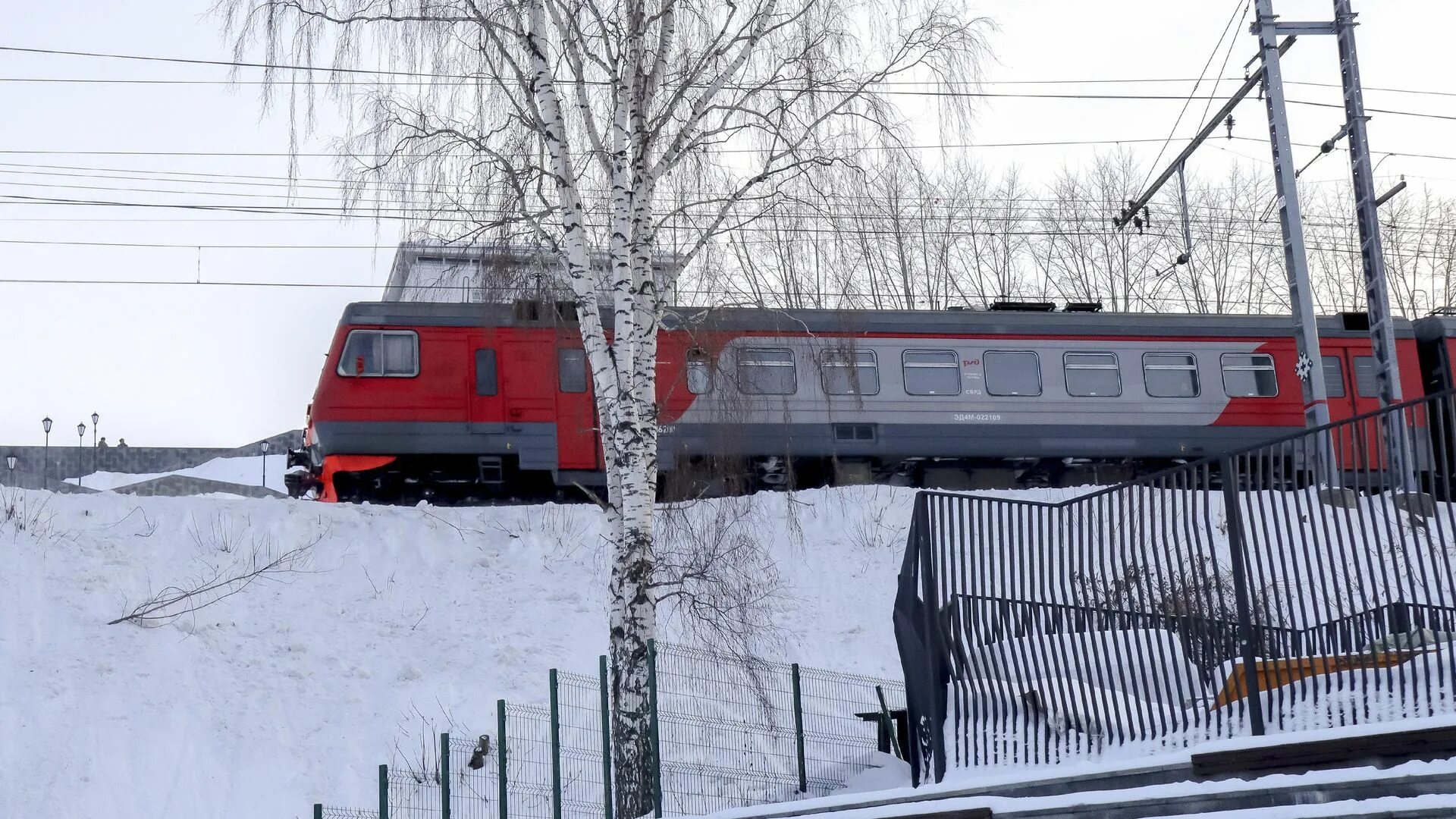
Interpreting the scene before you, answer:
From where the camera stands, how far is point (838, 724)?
12.4 m

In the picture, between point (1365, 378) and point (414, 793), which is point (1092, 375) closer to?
point (1365, 378)

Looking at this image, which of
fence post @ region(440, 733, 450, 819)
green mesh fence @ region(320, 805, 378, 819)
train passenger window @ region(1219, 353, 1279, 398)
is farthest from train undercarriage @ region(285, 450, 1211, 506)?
fence post @ region(440, 733, 450, 819)

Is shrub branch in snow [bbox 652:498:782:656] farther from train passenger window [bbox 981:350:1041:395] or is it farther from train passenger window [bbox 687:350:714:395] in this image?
train passenger window [bbox 981:350:1041:395]

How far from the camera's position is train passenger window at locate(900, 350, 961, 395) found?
1905 centimetres

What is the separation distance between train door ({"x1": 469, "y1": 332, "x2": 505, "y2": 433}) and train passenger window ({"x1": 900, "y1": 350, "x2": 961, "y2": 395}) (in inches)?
226

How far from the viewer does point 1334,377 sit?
20.2 m

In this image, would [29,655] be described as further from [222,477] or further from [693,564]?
[222,477]

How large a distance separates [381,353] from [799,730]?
29.3 ft

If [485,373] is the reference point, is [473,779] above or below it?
below

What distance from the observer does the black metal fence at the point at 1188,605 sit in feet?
20.5

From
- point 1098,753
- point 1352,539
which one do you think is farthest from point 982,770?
point 1352,539

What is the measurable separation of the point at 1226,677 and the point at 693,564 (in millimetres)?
5393

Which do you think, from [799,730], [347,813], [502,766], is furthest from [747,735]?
[347,813]

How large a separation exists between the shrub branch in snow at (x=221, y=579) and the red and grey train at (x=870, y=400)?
6.28ft
